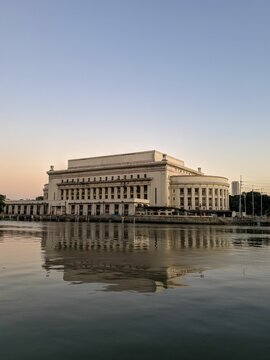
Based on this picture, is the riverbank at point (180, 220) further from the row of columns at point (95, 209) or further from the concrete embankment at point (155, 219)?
the row of columns at point (95, 209)

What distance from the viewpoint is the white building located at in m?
173

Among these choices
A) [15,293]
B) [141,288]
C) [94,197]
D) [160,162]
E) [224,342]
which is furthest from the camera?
[94,197]

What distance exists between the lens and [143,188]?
589ft

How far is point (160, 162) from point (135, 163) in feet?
53.0

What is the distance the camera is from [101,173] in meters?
194

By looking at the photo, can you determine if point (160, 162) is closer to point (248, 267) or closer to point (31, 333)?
point (248, 267)

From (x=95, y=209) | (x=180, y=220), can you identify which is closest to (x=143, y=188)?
(x=95, y=209)

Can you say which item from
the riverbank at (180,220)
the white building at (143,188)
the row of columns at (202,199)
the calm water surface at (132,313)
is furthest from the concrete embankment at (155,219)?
the calm water surface at (132,313)

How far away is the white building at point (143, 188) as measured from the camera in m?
173

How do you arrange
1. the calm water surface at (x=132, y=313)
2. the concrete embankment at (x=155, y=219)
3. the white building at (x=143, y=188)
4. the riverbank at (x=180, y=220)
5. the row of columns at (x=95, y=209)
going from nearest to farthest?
the calm water surface at (x=132, y=313) → the riverbank at (x=180, y=220) → the concrete embankment at (x=155, y=219) → the row of columns at (x=95, y=209) → the white building at (x=143, y=188)

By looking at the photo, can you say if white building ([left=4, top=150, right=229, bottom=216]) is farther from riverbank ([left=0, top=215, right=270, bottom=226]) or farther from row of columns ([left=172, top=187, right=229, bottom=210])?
riverbank ([left=0, top=215, right=270, bottom=226])

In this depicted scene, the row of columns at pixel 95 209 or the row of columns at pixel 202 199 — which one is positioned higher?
the row of columns at pixel 202 199

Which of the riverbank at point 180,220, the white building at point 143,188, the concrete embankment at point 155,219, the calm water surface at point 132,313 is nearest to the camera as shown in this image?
the calm water surface at point 132,313

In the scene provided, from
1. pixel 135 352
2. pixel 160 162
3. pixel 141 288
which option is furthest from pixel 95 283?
pixel 160 162
